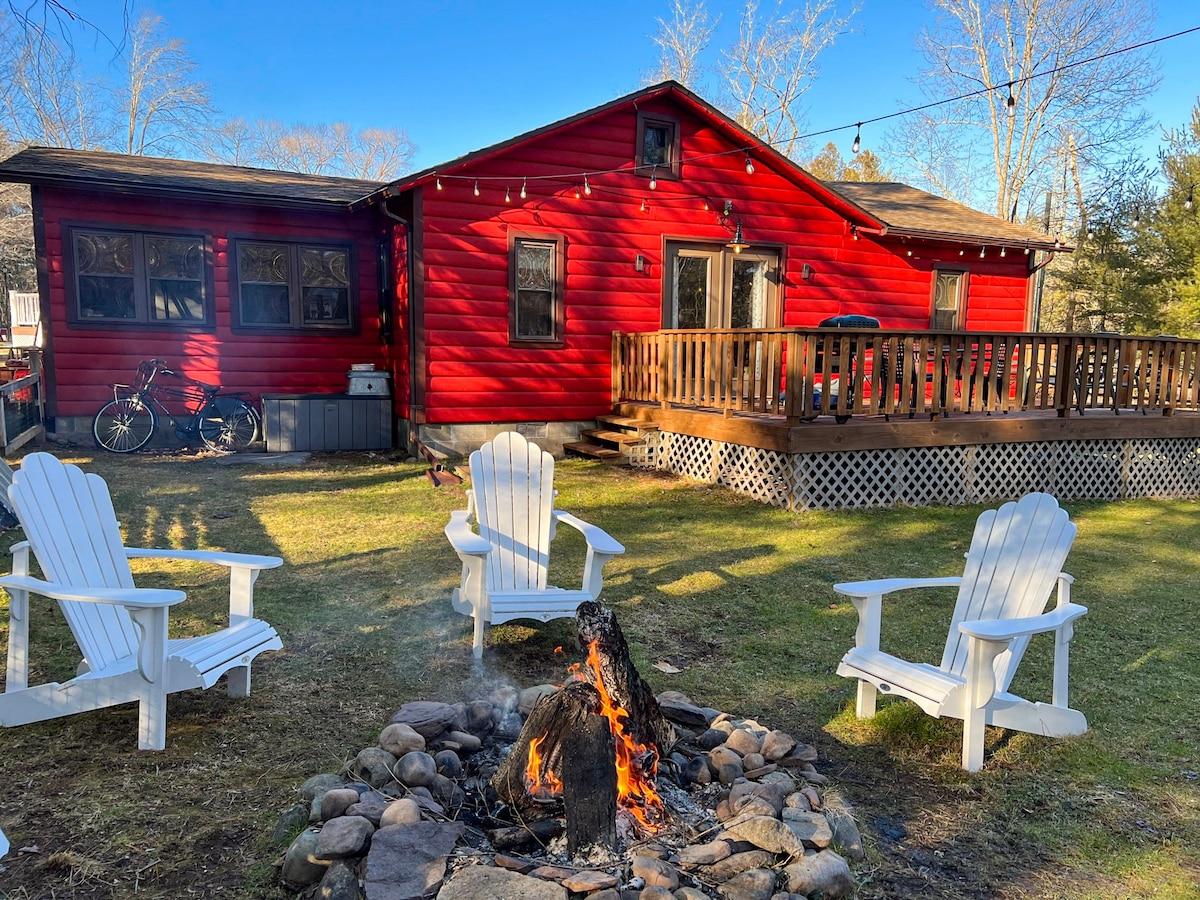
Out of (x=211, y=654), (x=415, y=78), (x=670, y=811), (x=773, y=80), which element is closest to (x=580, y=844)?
(x=670, y=811)

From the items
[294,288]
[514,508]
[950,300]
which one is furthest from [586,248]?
[514,508]

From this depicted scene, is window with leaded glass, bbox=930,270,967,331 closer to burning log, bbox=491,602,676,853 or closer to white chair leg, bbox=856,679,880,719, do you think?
white chair leg, bbox=856,679,880,719

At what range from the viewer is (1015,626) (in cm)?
292

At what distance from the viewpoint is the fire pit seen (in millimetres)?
2092

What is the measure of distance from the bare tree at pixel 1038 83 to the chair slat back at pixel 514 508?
73.4 feet

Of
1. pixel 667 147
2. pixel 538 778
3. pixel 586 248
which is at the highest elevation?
pixel 667 147

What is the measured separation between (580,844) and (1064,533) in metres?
2.32

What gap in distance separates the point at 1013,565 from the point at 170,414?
10347 mm

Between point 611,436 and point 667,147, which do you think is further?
point 667,147

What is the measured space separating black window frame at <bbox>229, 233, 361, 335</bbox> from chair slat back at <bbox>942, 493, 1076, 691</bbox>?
993cm

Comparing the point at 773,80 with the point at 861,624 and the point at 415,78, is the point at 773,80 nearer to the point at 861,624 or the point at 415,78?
the point at 415,78

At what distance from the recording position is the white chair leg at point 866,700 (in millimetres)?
3445

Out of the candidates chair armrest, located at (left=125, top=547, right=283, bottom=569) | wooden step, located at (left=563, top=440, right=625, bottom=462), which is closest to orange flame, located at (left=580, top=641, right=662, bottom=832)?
chair armrest, located at (left=125, top=547, right=283, bottom=569)

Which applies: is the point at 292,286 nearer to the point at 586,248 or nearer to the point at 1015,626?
the point at 586,248
